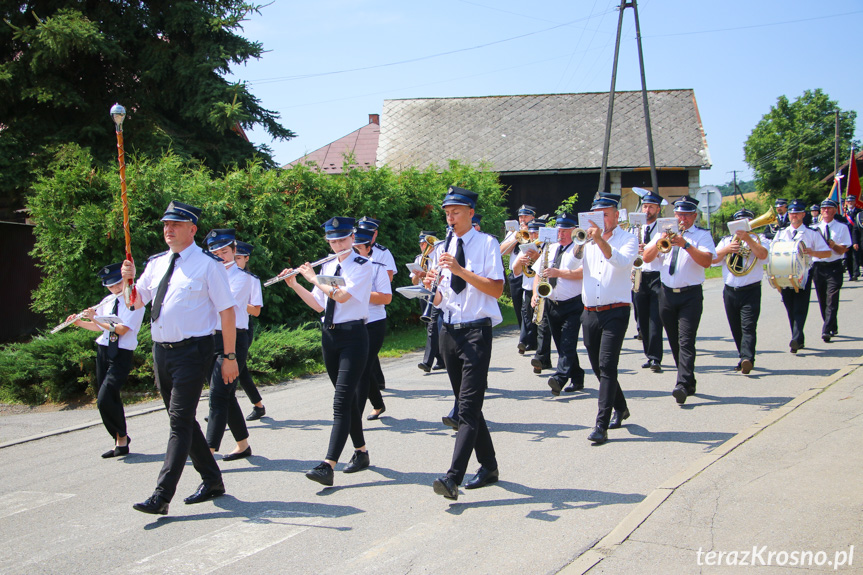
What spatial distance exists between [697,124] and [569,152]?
612 cm

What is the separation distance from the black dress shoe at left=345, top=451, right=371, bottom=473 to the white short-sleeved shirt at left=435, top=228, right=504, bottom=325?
1.58 m

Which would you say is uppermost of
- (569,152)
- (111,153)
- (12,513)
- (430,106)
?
(430,106)

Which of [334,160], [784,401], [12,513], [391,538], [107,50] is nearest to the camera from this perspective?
[391,538]

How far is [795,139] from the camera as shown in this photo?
68250mm

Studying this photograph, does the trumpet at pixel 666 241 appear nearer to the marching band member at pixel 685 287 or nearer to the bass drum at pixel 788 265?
the marching band member at pixel 685 287

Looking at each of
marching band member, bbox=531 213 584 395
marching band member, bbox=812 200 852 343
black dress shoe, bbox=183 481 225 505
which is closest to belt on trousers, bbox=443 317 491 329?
black dress shoe, bbox=183 481 225 505

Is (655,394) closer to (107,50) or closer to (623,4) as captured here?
(107,50)

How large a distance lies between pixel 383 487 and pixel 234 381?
4.73ft

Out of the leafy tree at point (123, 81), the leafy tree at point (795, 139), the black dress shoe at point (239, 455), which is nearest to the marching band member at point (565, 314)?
the black dress shoe at point (239, 455)

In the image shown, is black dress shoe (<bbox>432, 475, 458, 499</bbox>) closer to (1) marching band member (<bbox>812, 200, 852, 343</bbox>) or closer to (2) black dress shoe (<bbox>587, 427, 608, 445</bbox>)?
(2) black dress shoe (<bbox>587, 427, 608, 445</bbox>)

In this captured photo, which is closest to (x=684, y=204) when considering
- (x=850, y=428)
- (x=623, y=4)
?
(x=850, y=428)

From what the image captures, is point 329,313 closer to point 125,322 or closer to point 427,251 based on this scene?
point 125,322

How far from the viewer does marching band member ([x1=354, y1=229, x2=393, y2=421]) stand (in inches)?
259

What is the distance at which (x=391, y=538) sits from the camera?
460 cm
